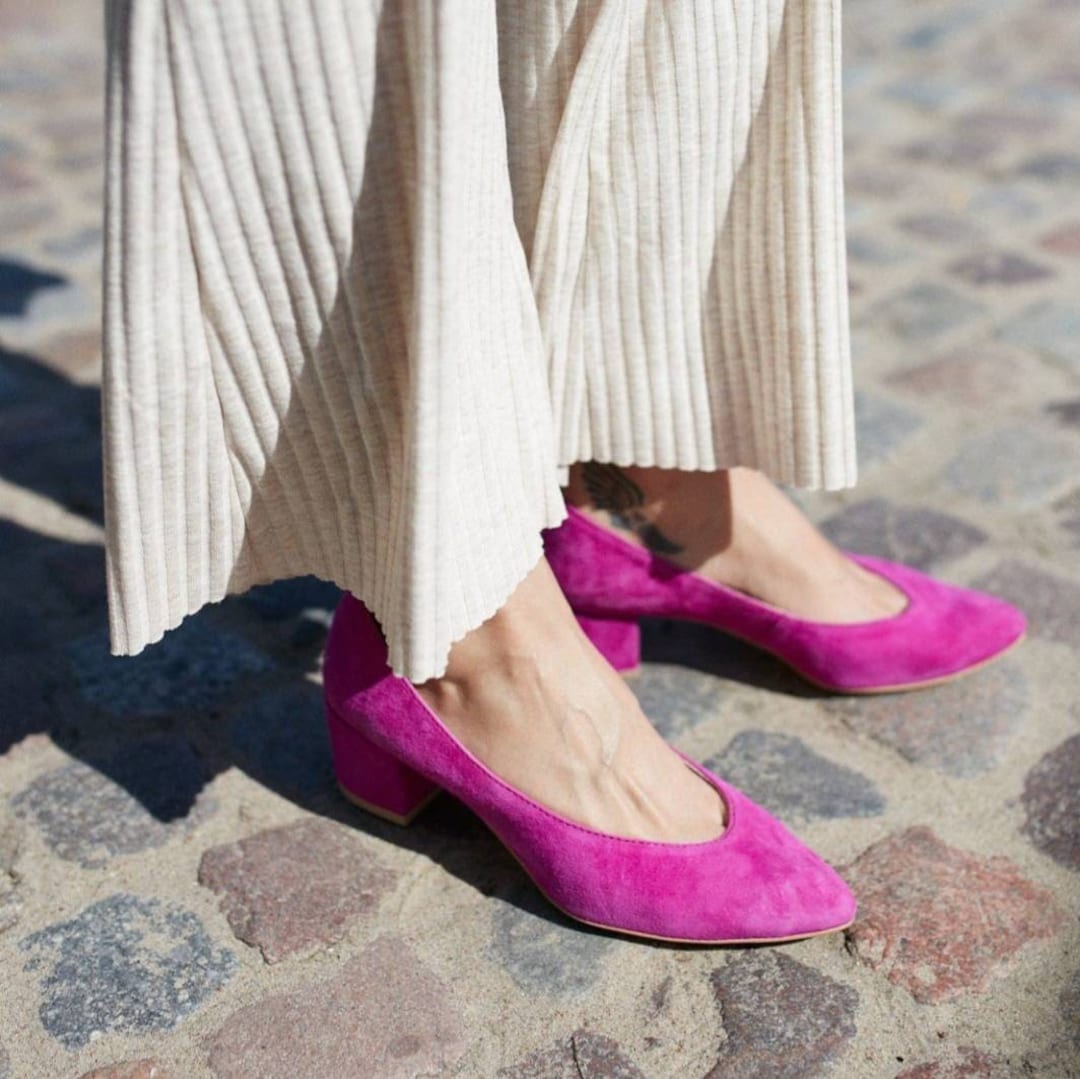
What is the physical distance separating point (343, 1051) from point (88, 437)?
147 centimetres

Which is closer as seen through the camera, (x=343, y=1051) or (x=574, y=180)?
(x=343, y=1051)

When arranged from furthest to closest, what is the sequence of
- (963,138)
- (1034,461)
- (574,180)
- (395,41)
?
1. (963,138)
2. (1034,461)
3. (574,180)
4. (395,41)

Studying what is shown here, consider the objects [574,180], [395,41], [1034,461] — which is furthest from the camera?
[1034,461]

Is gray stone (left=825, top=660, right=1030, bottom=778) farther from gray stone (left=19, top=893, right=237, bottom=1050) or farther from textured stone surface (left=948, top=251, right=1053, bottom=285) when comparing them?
textured stone surface (left=948, top=251, right=1053, bottom=285)

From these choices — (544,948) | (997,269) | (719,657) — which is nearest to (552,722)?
(544,948)

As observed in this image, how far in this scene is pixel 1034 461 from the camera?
235cm

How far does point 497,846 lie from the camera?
1.59 metres

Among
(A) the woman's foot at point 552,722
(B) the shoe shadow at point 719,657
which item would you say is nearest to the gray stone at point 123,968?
(A) the woman's foot at point 552,722

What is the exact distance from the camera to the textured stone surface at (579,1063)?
4.23 feet

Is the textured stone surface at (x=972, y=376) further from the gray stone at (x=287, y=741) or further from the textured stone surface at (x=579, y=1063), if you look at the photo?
the textured stone surface at (x=579, y=1063)

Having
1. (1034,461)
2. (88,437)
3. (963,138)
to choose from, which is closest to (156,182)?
(88,437)

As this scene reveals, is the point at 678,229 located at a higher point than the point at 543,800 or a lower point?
higher

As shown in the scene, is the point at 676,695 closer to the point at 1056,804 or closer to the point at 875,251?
the point at 1056,804

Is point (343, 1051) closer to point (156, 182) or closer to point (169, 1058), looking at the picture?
point (169, 1058)
